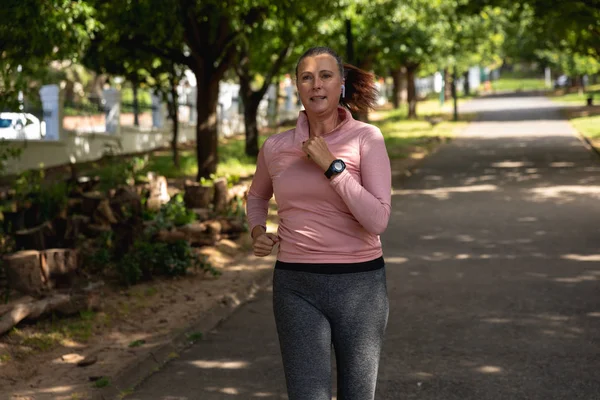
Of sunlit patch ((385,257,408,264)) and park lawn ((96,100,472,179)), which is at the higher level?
park lawn ((96,100,472,179))

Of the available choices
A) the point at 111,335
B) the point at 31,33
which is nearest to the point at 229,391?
the point at 111,335

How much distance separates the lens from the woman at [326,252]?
3.79 meters

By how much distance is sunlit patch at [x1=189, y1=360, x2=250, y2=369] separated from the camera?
273 inches

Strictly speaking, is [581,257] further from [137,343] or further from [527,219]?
[137,343]

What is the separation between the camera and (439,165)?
2381 cm

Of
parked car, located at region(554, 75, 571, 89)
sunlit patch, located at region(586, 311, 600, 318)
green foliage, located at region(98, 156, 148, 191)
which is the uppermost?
parked car, located at region(554, 75, 571, 89)

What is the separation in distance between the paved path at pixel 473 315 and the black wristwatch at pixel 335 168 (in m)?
2.79

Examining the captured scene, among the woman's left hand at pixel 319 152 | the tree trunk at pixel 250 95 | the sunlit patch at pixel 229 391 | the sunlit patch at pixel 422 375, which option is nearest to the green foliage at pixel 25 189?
the sunlit patch at pixel 229 391

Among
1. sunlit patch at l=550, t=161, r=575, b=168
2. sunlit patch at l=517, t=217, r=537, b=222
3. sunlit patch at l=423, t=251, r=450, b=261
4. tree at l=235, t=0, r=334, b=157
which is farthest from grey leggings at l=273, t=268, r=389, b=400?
sunlit patch at l=550, t=161, r=575, b=168

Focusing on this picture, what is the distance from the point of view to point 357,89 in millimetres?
4051

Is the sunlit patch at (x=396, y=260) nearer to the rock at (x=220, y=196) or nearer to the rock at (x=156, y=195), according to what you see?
the rock at (x=220, y=196)

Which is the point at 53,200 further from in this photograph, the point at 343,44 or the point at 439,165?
the point at 343,44

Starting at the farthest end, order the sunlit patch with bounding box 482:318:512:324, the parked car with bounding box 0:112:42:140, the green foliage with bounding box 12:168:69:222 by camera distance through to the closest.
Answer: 1. the parked car with bounding box 0:112:42:140
2. the green foliage with bounding box 12:168:69:222
3. the sunlit patch with bounding box 482:318:512:324

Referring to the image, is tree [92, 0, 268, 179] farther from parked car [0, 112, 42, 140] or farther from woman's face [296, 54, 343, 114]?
woman's face [296, 54, 343, 114]
